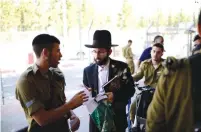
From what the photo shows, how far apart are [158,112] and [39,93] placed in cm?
101

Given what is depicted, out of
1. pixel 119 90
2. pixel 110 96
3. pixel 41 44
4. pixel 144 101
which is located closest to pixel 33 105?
pixel 41 44

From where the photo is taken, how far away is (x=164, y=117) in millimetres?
1190

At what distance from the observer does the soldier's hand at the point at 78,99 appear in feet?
6.40

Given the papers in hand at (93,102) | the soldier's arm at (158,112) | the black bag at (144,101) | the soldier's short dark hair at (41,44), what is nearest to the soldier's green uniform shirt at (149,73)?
the black bag at (144,101)

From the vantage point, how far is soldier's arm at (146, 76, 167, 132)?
3.78 feet

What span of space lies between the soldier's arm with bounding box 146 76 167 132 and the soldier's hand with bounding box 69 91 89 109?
0.82 m

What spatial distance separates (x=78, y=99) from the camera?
198 centimetres

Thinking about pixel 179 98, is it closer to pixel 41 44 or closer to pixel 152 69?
pixel 41 44

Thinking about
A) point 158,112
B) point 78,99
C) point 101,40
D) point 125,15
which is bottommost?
point 78,99

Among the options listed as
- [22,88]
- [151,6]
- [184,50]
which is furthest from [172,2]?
[22,88]

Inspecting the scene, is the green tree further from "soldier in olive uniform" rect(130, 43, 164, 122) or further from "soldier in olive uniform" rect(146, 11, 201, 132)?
"soldier in olive uniform" rect(146, 11, 201, 132)

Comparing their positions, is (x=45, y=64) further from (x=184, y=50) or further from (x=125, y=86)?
(x=184, y=50)

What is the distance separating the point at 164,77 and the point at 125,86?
1.41 m

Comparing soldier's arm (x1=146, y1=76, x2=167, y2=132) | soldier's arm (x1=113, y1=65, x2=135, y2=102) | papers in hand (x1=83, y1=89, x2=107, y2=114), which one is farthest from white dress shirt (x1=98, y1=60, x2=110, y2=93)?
soldier's arm (x1=146, y1=76, x2=167, y2=132)
